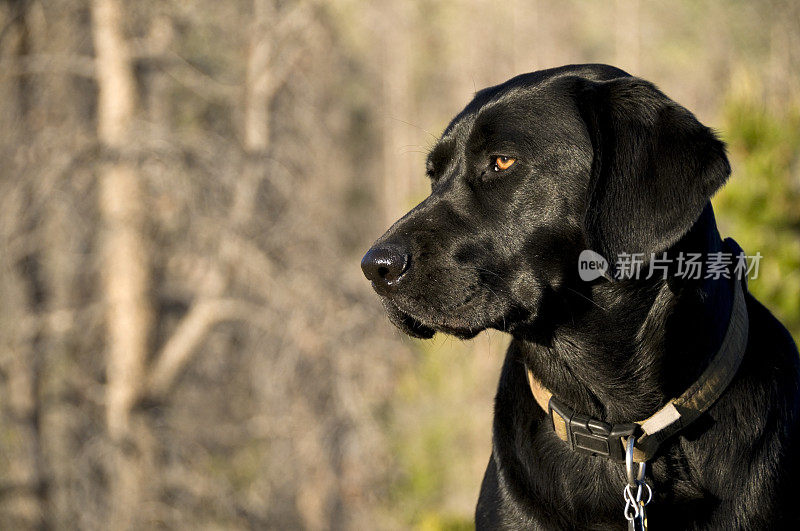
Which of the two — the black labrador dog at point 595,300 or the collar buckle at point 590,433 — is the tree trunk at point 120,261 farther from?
the collar buckle at point 590,433

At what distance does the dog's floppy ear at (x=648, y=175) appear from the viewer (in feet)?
6.84

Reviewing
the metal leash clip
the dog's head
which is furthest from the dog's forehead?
the metal leash clip

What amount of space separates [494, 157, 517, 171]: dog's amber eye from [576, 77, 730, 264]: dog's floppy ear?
25 cm

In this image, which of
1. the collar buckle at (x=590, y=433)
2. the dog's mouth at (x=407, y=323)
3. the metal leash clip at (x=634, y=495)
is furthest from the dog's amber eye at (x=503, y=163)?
the metal leash clip at (x=634, y=495)

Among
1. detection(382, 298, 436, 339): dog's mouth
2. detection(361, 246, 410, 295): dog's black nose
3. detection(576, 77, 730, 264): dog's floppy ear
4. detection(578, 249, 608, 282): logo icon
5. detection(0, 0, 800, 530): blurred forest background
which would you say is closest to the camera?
detection(576, 77, 730, 264): dog's floppy ear

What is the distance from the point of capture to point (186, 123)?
8.66 meters

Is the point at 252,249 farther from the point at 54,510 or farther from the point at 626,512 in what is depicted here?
the point at 626,512

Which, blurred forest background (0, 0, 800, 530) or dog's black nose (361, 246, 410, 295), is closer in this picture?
dog's black nose (361, 246, 410, 295)

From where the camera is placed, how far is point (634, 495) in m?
2.21

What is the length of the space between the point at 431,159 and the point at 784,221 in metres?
4.74

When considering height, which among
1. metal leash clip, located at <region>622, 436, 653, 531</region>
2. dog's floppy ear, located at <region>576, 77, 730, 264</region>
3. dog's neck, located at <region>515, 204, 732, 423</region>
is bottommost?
metal leash clip, located at <region>622, 436, 653, 531</region>

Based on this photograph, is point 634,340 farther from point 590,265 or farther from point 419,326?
point 419,326

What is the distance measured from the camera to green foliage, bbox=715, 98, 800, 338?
6.03 m

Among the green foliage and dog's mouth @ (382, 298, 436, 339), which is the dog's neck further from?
the green foliage
